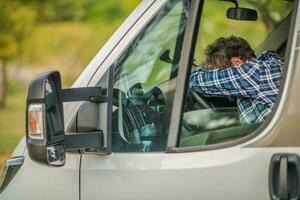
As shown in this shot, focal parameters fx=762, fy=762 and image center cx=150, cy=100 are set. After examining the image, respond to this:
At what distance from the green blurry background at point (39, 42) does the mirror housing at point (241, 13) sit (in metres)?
7.66

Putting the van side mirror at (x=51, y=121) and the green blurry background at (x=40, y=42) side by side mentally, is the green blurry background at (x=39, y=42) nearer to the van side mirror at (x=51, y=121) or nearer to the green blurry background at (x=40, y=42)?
the green blurry background at (x=40, y=42)

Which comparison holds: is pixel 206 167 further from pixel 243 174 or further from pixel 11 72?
pixel 11 72

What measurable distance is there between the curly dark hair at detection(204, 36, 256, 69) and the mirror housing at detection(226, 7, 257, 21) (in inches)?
28.1

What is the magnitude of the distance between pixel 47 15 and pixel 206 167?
989 centimetres

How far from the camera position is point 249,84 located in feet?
10.6

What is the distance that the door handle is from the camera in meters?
2.71

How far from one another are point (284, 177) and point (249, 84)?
62 centimetres

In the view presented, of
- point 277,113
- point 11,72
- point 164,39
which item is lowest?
point 11,72

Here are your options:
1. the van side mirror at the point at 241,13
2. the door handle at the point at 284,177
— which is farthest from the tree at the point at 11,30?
the door handle at the point at 284,177

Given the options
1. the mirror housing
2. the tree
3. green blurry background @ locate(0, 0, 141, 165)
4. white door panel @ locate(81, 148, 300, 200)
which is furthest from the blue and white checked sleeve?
the tree

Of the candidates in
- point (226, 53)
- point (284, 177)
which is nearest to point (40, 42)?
point (226, 53)

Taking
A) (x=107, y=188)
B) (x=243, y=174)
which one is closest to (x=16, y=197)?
(x=107, y=188)

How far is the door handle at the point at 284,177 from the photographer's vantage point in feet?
8.88

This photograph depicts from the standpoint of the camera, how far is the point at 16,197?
329cm
